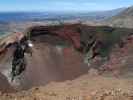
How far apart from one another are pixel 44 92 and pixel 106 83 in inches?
161

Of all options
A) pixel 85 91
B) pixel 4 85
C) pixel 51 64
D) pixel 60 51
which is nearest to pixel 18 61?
pixel 4 85

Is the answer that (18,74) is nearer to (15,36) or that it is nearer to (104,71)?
(15,36)

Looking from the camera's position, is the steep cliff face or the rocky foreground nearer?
the rocky foreground

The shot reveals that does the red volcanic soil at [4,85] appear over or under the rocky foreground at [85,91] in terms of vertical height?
under

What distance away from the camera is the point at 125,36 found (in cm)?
3059

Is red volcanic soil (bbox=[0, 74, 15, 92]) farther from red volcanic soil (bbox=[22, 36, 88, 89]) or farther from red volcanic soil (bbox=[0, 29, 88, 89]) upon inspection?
red volcanic soil (bbox=[22, 36, 88, 89])

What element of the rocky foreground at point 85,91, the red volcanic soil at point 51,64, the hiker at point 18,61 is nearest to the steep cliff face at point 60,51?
the red volcanic soil at point 51,64

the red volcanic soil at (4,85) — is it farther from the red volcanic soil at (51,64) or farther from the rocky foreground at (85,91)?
the rocky foreground at (85,91)

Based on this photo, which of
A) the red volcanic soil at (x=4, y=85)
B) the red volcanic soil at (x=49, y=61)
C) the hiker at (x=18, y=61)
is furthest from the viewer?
the red volcanic soil at (x=49, y=61)

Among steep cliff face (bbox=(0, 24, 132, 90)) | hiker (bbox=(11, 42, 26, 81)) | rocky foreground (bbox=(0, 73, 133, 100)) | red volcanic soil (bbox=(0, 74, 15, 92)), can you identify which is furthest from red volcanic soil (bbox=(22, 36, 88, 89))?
rocky foreground (bbox=(0, 73, 133, 100))

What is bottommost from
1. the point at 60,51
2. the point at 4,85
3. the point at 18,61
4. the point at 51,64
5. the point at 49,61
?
the point at 4,85

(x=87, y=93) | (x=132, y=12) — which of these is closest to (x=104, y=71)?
(x=87, y=93)

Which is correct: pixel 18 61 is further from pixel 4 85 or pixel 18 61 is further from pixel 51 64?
pixel 51 64

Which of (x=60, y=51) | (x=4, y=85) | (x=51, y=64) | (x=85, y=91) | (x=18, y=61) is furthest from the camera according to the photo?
(x=60, y=51)
